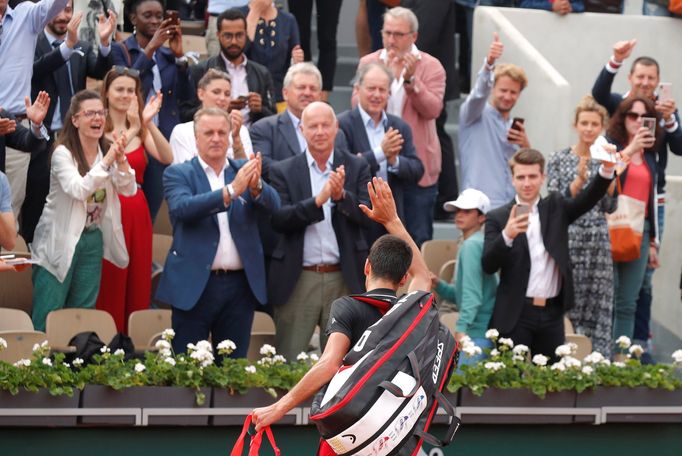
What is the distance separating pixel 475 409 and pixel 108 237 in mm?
2665

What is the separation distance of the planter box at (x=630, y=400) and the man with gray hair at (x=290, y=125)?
2380 mm

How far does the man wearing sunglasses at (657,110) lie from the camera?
10.5 meters

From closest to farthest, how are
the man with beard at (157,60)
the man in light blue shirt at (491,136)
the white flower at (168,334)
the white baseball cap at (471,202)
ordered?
the white flower at (168,334)
the white baseball cap at (471,202)
the man with beard at (157,60)
the man in light blue shirt at (491,136)

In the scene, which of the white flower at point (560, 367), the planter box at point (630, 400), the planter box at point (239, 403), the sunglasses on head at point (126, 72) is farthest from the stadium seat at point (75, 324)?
the planter box at point (630, 400)

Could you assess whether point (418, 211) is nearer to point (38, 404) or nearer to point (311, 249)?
point (311, 249)

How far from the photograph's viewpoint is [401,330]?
18.4 feet

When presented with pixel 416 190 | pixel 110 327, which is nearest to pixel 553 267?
pixel 416 190

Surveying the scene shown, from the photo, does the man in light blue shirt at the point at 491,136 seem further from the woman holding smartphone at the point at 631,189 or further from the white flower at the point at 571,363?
the white flower at the point at 571,363

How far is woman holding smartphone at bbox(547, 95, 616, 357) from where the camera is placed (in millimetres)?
9797

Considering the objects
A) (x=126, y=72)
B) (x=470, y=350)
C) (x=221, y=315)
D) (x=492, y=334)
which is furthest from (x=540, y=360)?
(x=126, y=72)

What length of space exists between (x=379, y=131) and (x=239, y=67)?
1306 millimetres

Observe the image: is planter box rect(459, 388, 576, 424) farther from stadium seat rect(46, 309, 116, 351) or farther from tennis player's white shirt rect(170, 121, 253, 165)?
tennis player's white shirt rect(170, 121, 253, 165)

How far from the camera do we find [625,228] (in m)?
10.1

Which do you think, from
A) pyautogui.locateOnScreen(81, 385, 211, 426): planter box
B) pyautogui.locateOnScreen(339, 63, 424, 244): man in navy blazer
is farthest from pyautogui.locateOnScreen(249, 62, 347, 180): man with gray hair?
pyautogui.locateOnScreen(81, 385, 211, 426): planter box
